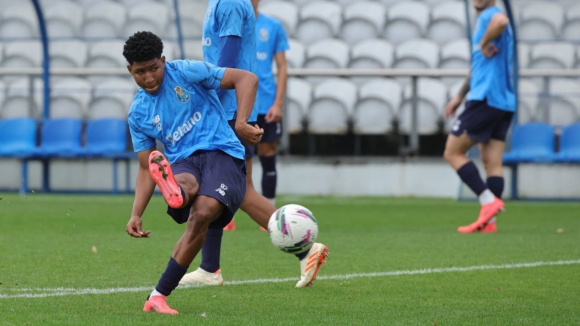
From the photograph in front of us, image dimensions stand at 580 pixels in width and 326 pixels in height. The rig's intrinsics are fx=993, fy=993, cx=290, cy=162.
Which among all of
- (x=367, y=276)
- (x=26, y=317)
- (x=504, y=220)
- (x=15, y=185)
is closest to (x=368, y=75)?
(x=504, y=220)

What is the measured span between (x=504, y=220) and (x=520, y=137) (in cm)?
341

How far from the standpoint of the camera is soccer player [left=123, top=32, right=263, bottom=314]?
4379mm

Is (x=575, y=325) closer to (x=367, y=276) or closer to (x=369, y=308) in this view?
(x=369, y=308)

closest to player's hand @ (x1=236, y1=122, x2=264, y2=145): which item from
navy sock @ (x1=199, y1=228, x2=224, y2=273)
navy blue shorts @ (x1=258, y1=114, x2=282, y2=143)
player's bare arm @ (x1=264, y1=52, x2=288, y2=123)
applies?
navy sock @ (x1=199, y1=228, x2=224, y2=273)

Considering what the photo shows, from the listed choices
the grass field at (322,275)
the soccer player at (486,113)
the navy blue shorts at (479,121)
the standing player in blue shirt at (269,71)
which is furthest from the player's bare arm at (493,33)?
the standing player in blue shirt at (269,71)

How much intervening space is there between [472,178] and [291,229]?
404 cm

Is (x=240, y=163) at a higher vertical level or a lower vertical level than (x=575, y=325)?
higher

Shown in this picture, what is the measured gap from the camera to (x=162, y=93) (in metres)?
4.64

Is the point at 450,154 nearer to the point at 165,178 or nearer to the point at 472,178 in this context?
the point at 472,178

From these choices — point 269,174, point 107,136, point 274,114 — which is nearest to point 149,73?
point 274,114

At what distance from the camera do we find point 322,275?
5.78 meters

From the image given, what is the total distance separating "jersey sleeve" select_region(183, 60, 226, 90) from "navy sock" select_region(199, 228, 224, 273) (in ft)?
3.45

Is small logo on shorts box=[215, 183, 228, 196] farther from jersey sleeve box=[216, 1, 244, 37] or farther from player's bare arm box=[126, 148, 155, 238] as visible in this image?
jersey sleeve box=[216, 1, 244, 37]

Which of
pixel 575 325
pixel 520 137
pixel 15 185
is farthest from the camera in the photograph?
pixel 15 185
